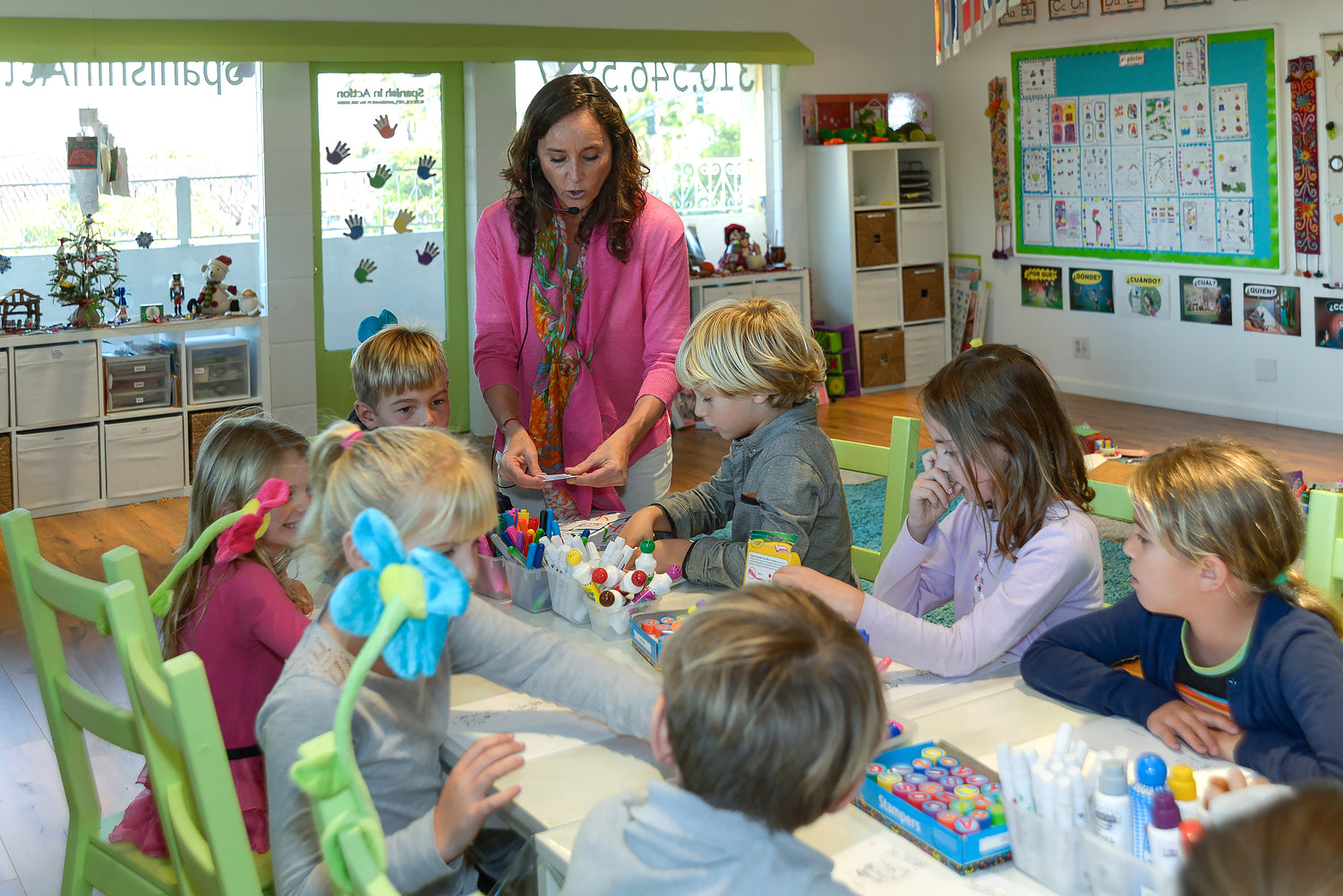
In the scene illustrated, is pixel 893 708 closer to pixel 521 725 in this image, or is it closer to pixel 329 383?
pixel 521 725

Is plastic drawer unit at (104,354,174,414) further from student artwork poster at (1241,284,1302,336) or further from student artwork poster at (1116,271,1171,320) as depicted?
student artwork poster at (1241,284,1302,336)

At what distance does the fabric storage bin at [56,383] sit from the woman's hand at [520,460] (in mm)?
3313

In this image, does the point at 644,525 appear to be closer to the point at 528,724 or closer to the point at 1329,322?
the point at 528,724

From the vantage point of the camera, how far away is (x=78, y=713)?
1567 millimetres

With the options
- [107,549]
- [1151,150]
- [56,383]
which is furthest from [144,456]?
[1151,150]

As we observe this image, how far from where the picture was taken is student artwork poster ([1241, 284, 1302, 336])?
5.83m

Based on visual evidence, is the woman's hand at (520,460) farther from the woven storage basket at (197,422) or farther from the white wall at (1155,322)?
the white wall at (1155,322)

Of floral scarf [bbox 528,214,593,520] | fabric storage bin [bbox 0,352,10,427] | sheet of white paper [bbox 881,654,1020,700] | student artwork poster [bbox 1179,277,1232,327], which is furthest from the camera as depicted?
student artwork poster [bbox 1179,277,1232,327]

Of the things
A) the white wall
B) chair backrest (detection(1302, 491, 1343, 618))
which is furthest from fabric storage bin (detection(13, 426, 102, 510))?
the white wall

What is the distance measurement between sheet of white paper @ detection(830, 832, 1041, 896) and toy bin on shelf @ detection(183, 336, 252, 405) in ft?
15.2

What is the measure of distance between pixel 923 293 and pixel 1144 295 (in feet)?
4.24

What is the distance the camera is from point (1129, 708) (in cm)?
139

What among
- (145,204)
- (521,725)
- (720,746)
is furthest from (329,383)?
(720,746)

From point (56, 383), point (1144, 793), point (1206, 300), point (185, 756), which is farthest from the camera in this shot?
point (1206, 300)
